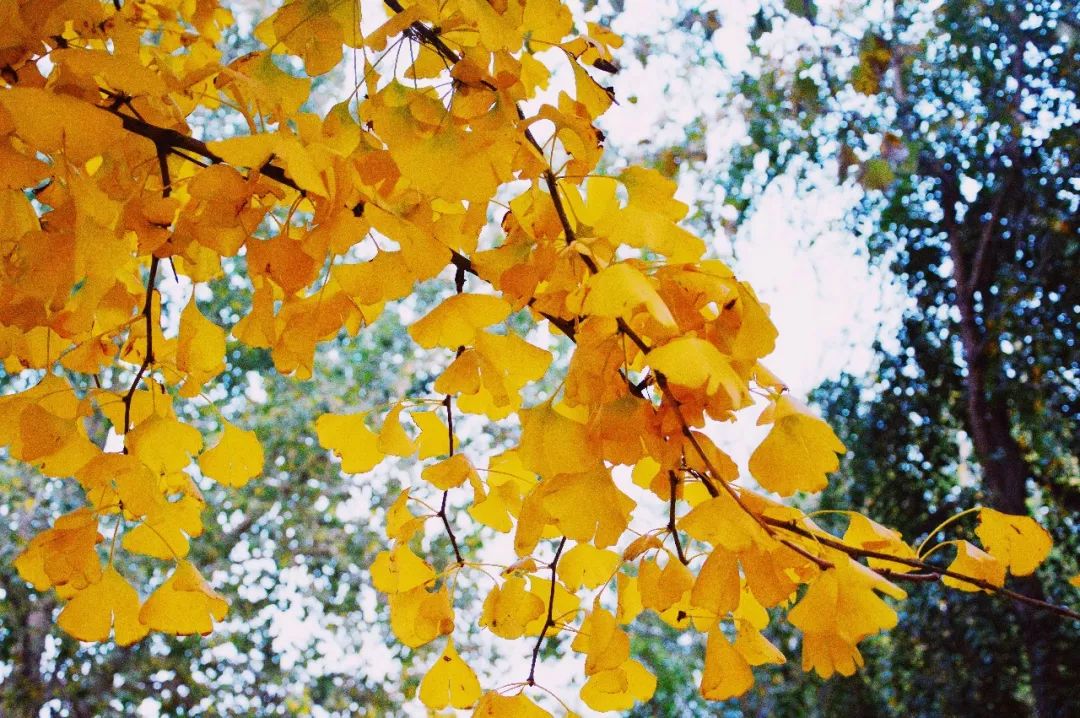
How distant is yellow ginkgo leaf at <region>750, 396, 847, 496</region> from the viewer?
1.51 ft

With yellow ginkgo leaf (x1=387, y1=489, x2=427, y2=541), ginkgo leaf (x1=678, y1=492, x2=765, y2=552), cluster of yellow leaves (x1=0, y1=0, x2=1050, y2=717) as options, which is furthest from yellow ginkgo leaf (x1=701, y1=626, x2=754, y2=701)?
yellow ginkgo leaf (x1=387, y1=489, x2=427, y2=541)

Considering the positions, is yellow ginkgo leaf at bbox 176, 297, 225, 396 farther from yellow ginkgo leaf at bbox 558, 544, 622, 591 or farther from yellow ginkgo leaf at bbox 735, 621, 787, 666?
yellow ginkgo leaf at bbox 735, 621, 787, 666

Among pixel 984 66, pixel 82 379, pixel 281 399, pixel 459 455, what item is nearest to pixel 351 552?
pixel 281 399

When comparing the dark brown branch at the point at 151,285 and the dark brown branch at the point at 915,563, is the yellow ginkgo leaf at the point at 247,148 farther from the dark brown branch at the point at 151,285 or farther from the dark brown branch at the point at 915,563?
the dark brown branch at the point at 915,563

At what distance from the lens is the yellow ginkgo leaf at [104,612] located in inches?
22.4

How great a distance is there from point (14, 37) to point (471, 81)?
23cm

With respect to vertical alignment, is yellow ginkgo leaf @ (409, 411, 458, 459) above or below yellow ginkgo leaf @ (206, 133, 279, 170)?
above

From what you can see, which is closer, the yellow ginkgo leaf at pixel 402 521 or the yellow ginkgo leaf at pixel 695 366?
the yellow ginkgo leaf at pixel 695 366

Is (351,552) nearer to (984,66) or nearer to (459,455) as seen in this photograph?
(984,66)

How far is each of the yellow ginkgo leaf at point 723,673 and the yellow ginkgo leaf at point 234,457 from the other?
0.35m

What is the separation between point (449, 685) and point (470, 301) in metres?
0.30

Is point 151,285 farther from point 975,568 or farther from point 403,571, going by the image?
point 975,568

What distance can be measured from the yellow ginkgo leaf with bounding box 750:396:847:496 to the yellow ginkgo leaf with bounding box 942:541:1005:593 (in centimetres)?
11

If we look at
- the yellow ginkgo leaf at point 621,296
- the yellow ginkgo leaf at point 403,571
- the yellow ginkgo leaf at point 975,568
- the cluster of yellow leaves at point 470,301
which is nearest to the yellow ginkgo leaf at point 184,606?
the cluster of yellow leaves at point 470,301
